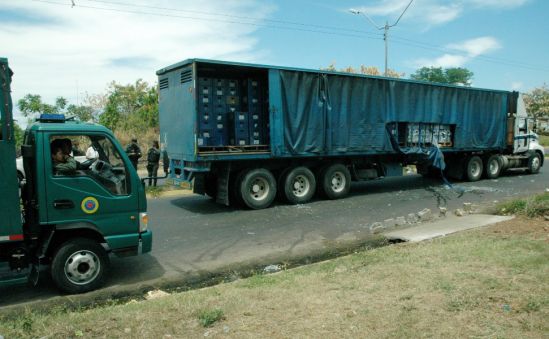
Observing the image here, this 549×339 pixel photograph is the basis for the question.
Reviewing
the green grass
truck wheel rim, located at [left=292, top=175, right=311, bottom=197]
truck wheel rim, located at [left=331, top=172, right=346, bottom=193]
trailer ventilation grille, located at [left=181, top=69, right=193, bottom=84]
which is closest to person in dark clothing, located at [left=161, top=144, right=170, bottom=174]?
trailer ventilation grille, located at [left=181, top=69, right=193, bottom=84]

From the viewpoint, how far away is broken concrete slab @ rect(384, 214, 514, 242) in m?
7.42

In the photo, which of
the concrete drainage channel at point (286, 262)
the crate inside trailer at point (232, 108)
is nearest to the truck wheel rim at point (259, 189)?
the crate inside trailer at point (232, 108)

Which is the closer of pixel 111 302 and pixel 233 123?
pixel 111 302

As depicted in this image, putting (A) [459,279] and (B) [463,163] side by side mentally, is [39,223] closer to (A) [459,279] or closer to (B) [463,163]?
(A) [459,279]

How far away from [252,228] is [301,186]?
3228 mm

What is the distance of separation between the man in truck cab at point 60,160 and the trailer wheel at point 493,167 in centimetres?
1555

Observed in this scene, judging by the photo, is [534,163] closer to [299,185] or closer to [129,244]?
[299,185]

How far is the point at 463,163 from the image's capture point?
16.3 metres

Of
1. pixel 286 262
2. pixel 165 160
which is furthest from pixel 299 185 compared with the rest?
pixel 286 262

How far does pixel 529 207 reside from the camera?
8.41 meters

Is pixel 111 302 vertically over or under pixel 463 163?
under

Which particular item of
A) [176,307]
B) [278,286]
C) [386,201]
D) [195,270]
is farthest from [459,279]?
[386,201]

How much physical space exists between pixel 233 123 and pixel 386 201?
457 centimetres

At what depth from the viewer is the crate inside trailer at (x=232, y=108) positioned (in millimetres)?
11492
